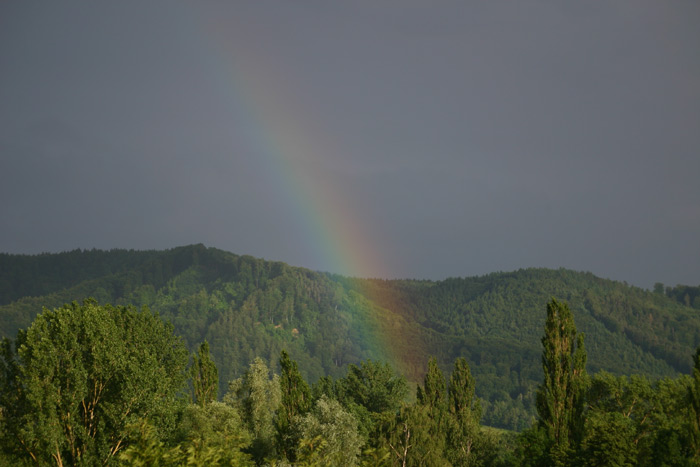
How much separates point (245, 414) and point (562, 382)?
37.9 m

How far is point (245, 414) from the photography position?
2921 inches

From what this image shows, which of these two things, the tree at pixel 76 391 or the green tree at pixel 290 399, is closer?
the tree at pixel 76 391

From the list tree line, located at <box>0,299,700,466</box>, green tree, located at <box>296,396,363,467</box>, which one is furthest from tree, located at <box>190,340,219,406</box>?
green tree, located at <box>296,396,363,467</box>

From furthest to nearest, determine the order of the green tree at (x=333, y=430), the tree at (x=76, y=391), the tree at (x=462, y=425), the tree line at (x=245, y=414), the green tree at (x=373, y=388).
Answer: the green tree at (x=373, y=388), the tree at (x=462, y=425), the green tree at (x=333, y=430), the tree line at (x=245, y=414), the tree at (x=76, y=391)

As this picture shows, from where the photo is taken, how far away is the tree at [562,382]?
5369cm

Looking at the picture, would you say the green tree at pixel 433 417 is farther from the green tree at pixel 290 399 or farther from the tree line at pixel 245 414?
the green tree at pixel 290 399

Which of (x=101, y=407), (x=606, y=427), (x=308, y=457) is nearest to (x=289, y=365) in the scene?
(x=101, y=407)

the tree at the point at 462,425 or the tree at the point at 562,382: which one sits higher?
the tree at the point at 562,382

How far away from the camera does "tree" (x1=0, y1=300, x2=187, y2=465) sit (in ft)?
139

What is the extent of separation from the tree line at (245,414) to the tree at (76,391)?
9 cm

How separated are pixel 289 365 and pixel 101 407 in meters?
23.4

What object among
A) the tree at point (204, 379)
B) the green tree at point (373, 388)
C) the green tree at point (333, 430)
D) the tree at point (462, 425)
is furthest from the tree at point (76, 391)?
the green tree at point (373, 388)

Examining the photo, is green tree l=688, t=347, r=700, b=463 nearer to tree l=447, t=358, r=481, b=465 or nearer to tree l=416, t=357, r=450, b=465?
tree l=416, t=357, r=450, b=465

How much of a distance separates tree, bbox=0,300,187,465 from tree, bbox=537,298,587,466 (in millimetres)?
32056
